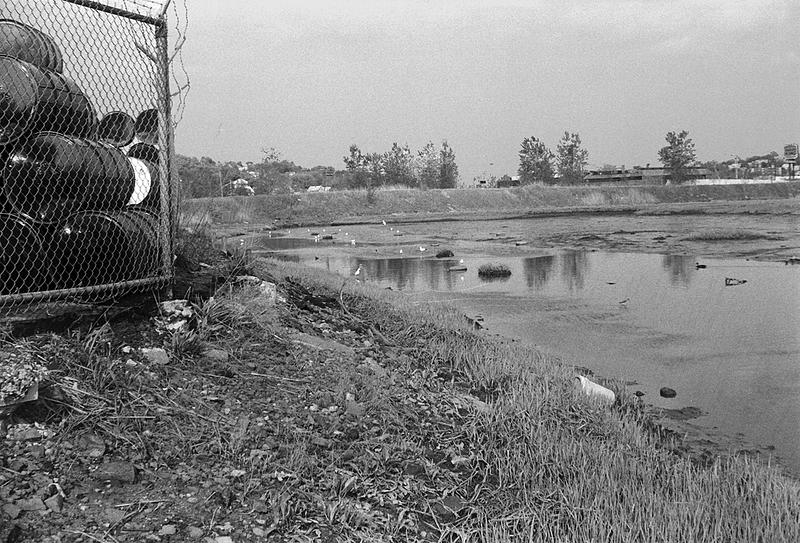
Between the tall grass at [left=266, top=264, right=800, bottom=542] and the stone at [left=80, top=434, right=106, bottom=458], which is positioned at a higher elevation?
the stone at [left=80, top=434, right=106, bottom=458]

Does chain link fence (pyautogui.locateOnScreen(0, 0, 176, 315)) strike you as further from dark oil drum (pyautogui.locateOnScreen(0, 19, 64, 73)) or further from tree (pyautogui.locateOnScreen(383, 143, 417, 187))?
tree (pyautogui.locateOnScreen(383, 143, 417, 187))

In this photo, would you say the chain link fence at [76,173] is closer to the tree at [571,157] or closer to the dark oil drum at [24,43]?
the dark oil drum at [24,43]

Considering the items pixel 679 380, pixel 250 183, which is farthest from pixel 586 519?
pixel 250 183

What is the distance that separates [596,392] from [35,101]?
204 inches

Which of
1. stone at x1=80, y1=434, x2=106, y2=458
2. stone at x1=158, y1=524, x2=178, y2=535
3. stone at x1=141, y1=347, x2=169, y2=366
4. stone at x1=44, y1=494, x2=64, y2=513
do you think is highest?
stone at x1=141, y1=347, x2=169, y2=366

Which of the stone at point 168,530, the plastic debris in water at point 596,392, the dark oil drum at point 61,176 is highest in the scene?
the dark oil drum at point 61,176

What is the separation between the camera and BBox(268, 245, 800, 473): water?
6.88 metres

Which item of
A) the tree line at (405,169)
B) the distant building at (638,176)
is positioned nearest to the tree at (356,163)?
the tree line at (405,169)

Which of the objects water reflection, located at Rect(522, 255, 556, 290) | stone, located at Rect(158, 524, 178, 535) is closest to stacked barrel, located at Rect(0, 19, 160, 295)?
stone, located at Rect(158, 524, 178, 535)

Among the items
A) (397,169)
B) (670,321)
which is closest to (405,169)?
(397,169)

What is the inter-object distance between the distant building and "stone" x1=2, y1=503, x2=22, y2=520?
302 ft

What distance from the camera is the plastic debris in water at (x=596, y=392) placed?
20.0ft

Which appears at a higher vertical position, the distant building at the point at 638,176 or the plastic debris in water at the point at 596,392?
the distant building at the point at 638,176

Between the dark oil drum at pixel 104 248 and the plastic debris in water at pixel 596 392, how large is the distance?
3937 millimetres
